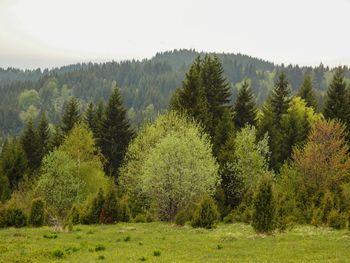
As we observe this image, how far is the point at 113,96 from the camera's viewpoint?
80.8 metres

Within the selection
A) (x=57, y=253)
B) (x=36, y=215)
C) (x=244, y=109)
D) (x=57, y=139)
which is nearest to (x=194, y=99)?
(x=244, y=109)

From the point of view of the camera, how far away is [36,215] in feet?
144

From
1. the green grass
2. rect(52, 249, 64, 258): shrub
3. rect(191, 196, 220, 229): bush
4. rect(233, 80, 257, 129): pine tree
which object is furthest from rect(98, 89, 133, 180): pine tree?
rect(52, 249, 64, 258): shrub

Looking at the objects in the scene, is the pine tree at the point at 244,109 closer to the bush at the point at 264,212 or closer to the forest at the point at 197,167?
the forest at the point at 197,167

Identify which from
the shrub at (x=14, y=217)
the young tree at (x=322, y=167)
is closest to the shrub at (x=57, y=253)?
the shrub at (x=14, y=217)

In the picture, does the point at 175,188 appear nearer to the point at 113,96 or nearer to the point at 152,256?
the point at 152,256

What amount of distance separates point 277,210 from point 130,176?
28995mm

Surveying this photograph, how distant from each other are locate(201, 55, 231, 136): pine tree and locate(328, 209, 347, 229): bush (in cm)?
3432

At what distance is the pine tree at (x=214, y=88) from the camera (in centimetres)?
7694

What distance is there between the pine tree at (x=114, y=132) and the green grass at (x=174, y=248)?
4479 cm

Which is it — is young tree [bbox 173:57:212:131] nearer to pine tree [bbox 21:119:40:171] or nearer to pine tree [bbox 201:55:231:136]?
pine tree [bbox 201:55:231:136]

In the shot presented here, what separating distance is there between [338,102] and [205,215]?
39.2 m

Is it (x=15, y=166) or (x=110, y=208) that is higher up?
(x=110, y=208)

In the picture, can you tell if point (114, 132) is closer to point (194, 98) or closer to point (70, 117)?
point (70, 117)
